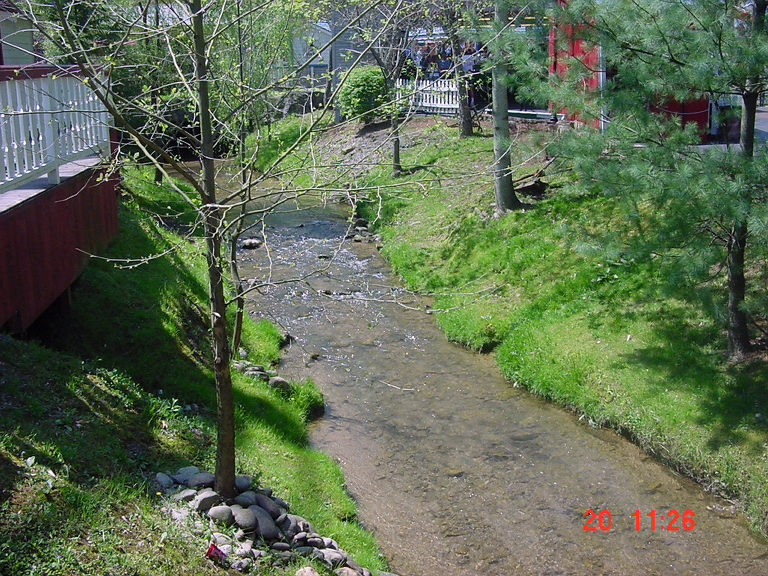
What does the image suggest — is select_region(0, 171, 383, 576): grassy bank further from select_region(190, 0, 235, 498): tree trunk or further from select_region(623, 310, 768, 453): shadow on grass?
select_region(623, 310, 768, 453): shadow on grass

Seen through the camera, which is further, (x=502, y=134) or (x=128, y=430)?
(x=502, y=134)

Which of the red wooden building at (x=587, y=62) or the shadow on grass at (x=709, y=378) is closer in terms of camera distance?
the shadow on grass at (x=709, y=378)

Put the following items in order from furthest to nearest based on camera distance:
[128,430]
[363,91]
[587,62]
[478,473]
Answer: [363,91] → [587,62] → [478,473] → [128,430]

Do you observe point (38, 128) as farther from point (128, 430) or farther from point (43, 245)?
point (128, 430)

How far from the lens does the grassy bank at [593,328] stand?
319 inches

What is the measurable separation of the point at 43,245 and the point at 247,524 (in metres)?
3.63

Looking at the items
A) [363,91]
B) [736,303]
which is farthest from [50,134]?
[363,91]

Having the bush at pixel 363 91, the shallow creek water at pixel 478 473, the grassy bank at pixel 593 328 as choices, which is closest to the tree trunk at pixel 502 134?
the grassy bank at pixel 593 328

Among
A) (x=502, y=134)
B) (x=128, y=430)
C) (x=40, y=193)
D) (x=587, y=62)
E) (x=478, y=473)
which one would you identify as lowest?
(x=478, y=473)

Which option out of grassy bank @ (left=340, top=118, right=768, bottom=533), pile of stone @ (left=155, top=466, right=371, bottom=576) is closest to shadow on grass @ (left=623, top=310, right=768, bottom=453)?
grassy bank @ (left=340, top=118, right=768, bottom=533)

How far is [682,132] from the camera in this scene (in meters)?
8.81

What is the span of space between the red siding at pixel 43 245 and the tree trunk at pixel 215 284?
96 centimetres

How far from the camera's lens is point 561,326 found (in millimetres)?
11234

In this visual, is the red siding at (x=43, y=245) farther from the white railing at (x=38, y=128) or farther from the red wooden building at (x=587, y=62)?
the red wooden building at (x=587, y=62)
